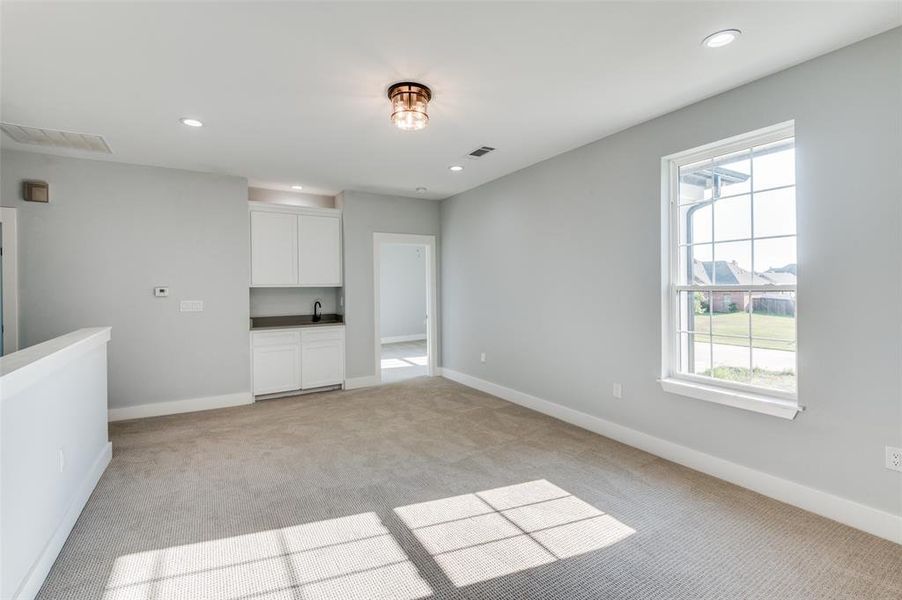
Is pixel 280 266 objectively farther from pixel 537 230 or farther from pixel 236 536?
pixel 236 536

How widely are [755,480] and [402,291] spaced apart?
8.24 meters

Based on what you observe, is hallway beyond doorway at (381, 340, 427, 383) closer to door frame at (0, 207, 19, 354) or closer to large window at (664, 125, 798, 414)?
door frame at (0, 207, 19, 354)

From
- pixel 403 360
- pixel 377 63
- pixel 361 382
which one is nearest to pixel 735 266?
pixel 377 63

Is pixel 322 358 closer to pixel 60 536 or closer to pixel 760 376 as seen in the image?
pixel 60 536

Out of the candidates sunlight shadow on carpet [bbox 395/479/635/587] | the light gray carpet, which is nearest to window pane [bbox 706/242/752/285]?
the light gray carpet

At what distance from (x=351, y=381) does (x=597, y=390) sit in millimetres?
3244

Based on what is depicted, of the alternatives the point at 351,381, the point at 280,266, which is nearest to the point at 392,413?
the point at 351,381

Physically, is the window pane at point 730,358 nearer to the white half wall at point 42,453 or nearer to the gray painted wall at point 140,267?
the white half wall at point 42,453

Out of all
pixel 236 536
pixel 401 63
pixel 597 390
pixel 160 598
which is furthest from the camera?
pixel 597 390

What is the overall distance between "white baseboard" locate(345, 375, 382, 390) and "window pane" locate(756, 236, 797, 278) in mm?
4503

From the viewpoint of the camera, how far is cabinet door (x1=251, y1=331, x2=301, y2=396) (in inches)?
196

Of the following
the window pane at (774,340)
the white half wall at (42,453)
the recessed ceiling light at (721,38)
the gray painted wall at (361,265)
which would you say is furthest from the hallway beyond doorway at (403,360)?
the recessed ceiling light at (721,38)

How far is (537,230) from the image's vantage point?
14.6 ft

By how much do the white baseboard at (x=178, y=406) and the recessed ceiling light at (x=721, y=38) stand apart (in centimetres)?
526
